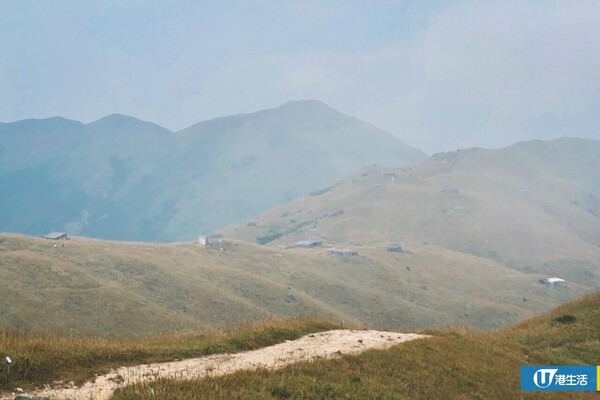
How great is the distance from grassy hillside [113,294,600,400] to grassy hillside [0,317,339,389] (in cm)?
372

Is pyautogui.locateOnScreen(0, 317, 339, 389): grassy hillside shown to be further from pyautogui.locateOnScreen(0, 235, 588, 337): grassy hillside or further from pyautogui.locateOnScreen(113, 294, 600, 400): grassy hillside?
pyautogui.locateOnScreen(0, 235, 588, 337): grassy hillside

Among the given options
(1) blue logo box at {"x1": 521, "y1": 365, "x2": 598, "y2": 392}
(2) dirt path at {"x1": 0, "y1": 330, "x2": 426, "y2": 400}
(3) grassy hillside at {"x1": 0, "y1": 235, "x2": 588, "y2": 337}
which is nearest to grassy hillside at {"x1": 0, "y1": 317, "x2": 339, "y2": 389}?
(2) dirt path at {"x1": 0, "y1": 330, "x2": 426, "y2": 400}

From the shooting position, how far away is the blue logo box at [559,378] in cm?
2109

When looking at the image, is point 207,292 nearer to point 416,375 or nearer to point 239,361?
point 239,361

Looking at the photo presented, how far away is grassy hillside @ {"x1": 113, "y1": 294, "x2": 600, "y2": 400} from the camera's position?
13.0 m

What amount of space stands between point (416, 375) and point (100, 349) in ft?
36.4

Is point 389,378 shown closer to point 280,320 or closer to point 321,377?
point 321,377

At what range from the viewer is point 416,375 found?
18125mm

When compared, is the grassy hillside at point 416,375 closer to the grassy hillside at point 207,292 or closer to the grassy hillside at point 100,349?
the grassy hillside at point 100,349

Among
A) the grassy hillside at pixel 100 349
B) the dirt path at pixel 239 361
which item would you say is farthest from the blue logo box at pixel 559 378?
the grassy hillside at pixel 100 349

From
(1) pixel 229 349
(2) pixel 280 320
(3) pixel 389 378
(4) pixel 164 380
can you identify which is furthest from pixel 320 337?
(4) pixel 164 380

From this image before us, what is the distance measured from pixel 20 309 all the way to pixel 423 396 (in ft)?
251

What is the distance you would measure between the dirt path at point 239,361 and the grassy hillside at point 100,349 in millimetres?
610

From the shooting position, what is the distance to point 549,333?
3391 centimetres
